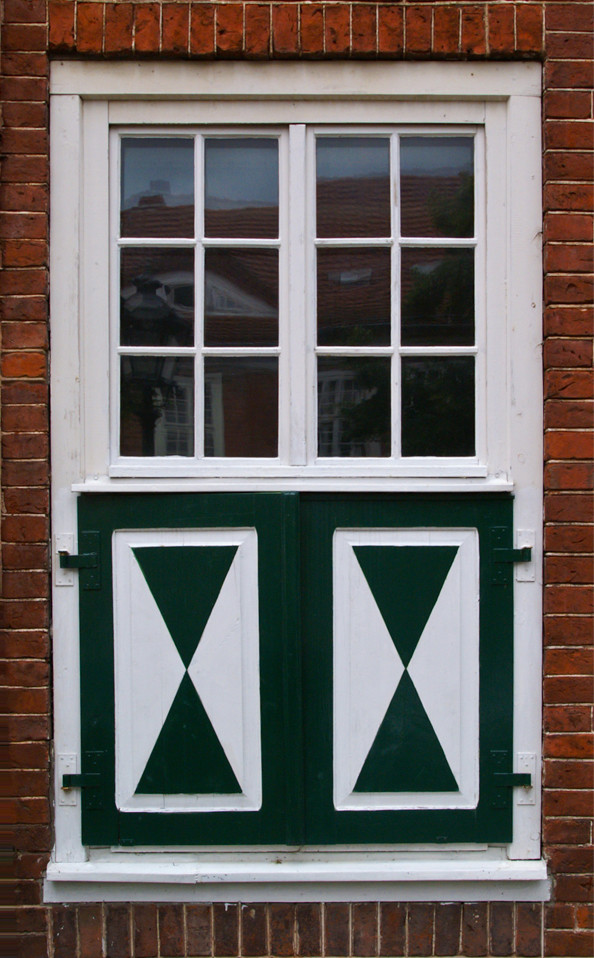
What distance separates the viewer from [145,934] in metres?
3.09

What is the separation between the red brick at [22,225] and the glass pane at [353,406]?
114cm

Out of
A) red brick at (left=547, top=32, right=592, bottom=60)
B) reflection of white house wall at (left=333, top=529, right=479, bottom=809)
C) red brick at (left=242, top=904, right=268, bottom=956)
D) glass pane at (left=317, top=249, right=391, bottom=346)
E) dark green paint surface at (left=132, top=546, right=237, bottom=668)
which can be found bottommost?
red brick at (left=242, top=904, right=268, bottom=956)

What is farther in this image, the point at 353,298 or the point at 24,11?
the point at 353,298

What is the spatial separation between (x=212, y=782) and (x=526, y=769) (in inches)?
46.1

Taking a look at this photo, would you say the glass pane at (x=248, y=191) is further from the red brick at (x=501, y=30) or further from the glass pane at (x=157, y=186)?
the red brick at (x=501, y=30)

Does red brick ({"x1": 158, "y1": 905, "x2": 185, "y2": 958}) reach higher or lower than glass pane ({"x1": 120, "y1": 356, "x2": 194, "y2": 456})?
lower

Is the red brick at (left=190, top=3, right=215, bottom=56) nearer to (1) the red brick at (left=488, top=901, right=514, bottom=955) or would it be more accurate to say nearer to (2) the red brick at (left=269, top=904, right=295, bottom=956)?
(2) the red brick at (left=269, top=904, right=295, bottom=956)

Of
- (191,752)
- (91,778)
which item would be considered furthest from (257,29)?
(91,778)

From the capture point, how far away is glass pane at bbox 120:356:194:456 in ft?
10.5

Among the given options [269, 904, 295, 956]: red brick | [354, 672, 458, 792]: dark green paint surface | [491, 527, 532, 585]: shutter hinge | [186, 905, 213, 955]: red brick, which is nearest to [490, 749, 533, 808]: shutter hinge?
[354, 672, 458, 792]: dark green paint surface

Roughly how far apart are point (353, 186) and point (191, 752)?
2.22 metres

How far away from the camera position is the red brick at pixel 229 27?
3041mm

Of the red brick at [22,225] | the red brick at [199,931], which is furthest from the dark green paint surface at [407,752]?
the red brick at [22,225]

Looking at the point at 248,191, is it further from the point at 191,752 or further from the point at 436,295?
the point at 191,752
